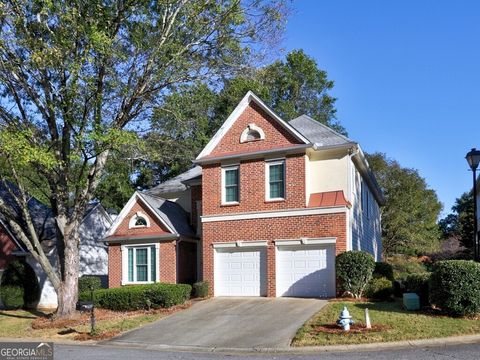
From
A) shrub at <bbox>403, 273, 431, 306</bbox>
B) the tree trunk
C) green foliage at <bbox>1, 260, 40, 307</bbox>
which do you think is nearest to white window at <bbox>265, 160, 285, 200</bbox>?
shrub at <bbox>403, 273, 431, 306</bbox>

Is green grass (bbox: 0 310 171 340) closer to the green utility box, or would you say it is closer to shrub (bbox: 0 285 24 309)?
shrub (bbox: 0 285 24 309)

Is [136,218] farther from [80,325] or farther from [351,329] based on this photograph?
[351,329]

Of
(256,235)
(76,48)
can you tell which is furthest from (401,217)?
(76,48)

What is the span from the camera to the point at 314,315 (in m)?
16.6

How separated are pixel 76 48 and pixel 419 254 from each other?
38.6m

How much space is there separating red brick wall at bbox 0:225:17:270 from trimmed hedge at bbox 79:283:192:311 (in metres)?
9.56

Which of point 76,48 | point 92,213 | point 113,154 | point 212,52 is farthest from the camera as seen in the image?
point 92,213

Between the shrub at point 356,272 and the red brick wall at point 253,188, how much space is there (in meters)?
3.01

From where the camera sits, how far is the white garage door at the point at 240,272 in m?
22.2

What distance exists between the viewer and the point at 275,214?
71.7 ft

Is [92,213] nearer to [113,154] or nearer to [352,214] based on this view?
[113,154]

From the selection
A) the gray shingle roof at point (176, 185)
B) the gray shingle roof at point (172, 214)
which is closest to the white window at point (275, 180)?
the gray shingle roof at point (172, 214)

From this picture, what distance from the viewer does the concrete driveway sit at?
1443cm

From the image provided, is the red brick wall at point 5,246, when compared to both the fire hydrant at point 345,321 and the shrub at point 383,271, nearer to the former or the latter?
the shrub at point 383,271
